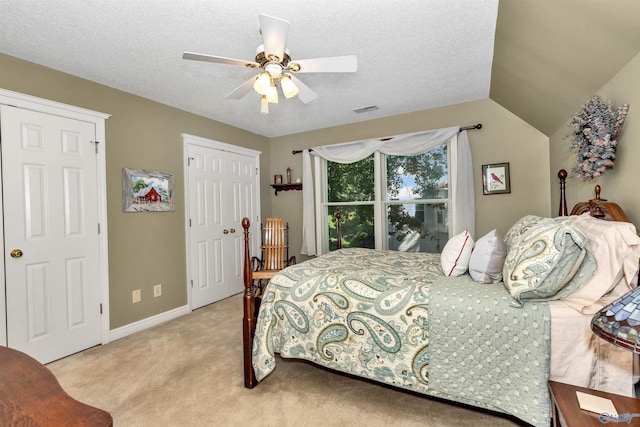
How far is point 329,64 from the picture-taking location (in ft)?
6.35

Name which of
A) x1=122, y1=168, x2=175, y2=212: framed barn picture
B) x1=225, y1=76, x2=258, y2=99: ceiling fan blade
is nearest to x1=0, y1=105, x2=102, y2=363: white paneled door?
x1=122, y1=168, x2=175, y2=212: framed barn picture

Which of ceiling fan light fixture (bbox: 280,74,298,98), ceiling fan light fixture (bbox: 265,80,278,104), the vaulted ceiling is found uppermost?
the vaulted ceiling

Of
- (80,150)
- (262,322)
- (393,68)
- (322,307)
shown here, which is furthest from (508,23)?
(80,150)

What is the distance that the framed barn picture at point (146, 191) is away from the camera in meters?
3.11

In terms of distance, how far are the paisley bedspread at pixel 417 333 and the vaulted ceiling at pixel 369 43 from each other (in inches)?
62.8

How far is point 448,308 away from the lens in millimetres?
1578

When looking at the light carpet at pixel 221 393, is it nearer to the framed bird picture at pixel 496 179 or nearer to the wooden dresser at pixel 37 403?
the wooden dresser at pixel 37 403

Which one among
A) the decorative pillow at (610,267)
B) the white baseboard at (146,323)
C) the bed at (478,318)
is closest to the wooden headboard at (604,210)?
the bed at (478,318)

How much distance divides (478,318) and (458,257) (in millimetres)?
529

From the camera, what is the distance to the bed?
1.36 meters

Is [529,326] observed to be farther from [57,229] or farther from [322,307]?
[57,229]

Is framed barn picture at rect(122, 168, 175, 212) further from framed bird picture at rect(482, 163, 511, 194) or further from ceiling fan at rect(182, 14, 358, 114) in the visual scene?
framed bird picture at rect(482, 163, 511, 194)

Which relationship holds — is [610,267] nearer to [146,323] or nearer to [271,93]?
[271,93]

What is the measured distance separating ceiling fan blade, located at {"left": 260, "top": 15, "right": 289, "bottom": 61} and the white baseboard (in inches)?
118
